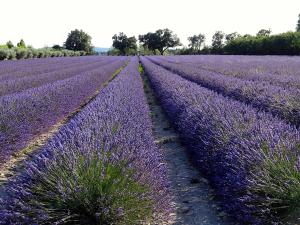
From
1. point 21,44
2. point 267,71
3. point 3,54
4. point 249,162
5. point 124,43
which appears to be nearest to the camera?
point 249,162

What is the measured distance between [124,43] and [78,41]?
36.6ft

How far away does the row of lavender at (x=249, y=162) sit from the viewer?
9.42 feet

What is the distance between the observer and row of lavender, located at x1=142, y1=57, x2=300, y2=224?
287 cm

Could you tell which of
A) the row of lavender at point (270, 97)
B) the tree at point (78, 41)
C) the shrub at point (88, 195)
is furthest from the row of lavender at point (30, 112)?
the tree at point (78, 41)

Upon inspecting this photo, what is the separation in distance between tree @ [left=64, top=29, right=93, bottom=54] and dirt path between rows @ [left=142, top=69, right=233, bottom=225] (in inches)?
2973

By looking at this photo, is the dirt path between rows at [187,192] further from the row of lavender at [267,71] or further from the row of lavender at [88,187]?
the row of lavender at [267,71]

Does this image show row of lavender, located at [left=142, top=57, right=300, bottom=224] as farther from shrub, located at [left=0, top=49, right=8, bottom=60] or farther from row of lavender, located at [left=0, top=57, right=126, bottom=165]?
shrub, located at [left=0, top=49, right=8, bottom=60]

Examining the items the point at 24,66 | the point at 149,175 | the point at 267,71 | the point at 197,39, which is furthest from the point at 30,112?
the point at 197,39

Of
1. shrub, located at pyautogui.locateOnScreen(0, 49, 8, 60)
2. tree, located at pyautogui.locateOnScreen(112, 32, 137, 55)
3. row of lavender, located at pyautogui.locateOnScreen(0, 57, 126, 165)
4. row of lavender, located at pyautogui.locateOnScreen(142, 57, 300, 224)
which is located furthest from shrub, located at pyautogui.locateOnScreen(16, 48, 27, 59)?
tree, located at pyautogui.locateOnScreen(112, 32, 137, 55)

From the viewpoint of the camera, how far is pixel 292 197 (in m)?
2.81

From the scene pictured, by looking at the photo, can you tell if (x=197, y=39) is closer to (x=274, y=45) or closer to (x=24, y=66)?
(x=274, y=45)

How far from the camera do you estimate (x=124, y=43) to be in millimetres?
86125

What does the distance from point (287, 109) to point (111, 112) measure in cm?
255

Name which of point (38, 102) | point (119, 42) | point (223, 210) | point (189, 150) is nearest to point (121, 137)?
point (223, 210)
